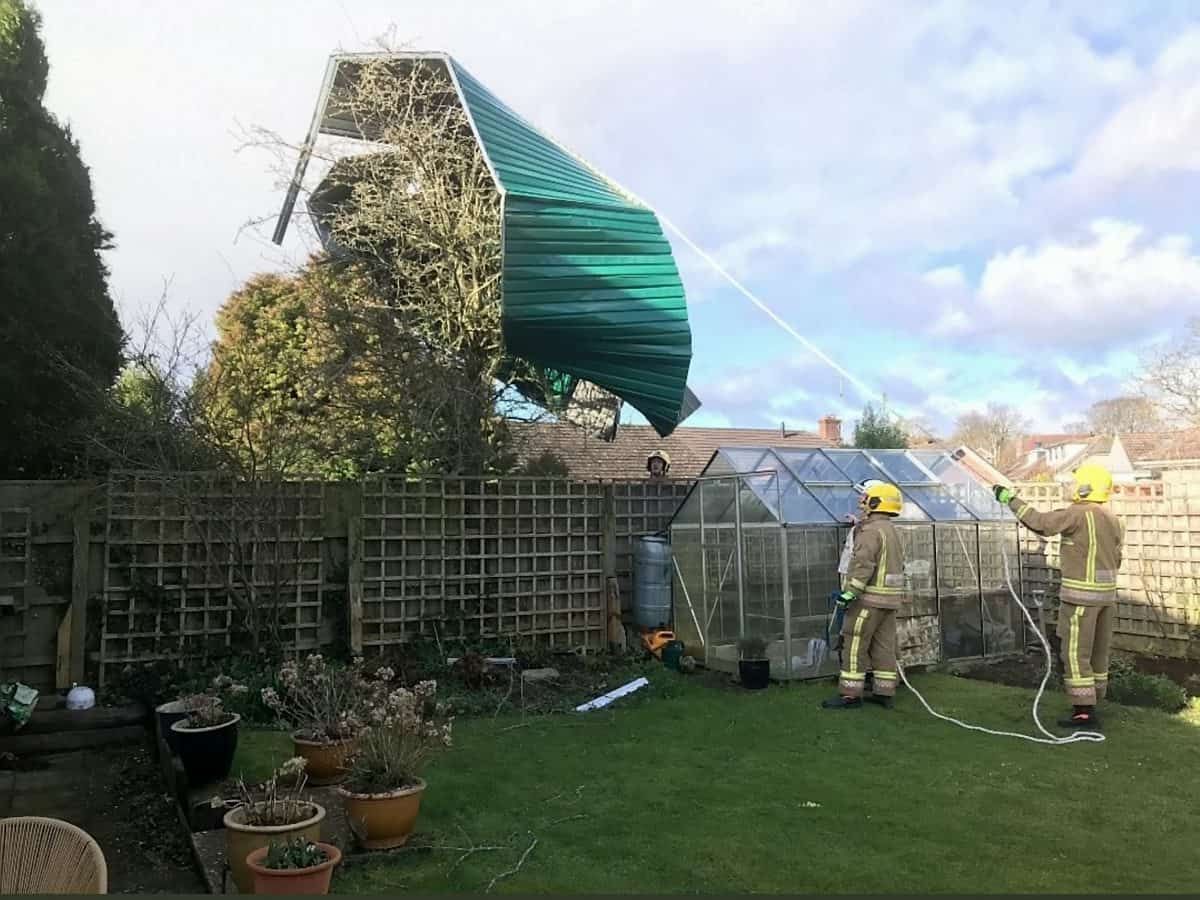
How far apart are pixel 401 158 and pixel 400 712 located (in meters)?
9.03

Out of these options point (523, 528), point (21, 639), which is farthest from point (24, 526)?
point (523, 528)

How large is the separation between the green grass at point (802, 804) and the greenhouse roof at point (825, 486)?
1.87m

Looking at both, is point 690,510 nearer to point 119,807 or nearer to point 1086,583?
point 1086,583

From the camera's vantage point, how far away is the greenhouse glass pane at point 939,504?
8875 mm

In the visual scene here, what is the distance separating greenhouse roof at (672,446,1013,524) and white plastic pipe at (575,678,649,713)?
5.89 feet

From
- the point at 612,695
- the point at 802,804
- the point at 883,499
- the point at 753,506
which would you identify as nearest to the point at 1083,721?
the point at 883,499

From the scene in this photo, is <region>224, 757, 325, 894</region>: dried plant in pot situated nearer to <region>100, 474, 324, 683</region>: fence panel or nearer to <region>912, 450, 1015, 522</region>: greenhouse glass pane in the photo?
<region>100, 474, 324, 683</region>: fence panel

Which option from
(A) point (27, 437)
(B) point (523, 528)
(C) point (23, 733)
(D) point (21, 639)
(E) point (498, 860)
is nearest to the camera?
(E) point (498, 860)

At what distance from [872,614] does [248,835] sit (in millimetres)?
5131

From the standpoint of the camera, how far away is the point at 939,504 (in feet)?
29.6

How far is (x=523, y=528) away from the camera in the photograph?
381 inches

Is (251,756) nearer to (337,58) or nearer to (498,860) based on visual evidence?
(498,860)

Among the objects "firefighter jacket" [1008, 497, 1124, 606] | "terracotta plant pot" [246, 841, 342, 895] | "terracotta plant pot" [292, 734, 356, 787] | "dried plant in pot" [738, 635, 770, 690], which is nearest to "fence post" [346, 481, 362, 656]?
"terracotta plant pot" [292, 734, 356, 787]

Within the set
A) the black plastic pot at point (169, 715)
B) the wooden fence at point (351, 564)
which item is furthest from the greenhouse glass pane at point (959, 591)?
the black plastic pot at point (169, 715)
